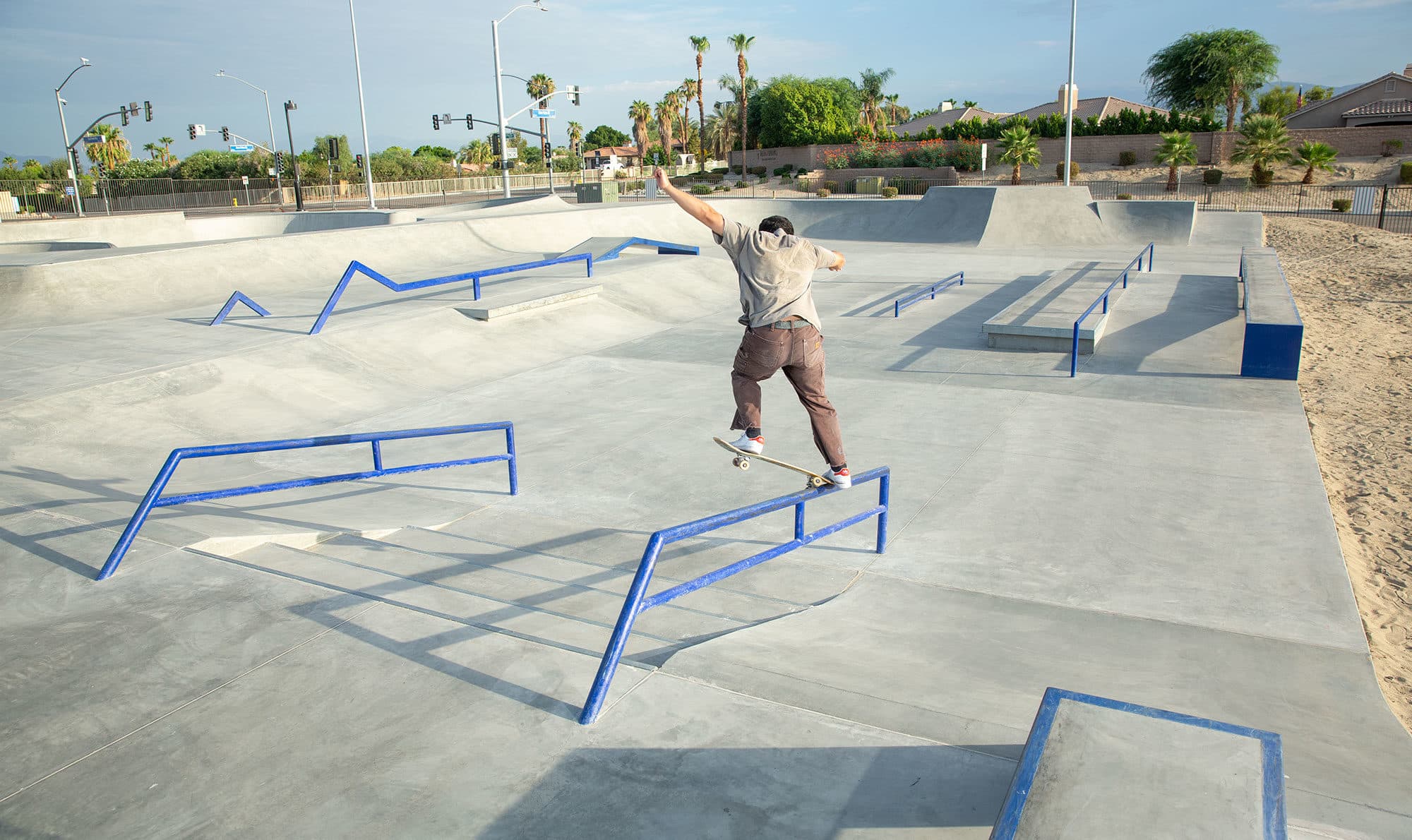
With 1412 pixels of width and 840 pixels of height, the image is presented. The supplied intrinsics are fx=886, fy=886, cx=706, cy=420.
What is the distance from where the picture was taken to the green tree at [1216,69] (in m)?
62.4

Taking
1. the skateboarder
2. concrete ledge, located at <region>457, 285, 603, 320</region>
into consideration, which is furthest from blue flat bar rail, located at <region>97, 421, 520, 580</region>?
concrete ledge, located at <region>457, 285, 603, 320</region>

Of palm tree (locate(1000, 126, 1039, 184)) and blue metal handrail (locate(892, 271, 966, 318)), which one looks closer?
blue metal handrail (locate(892, 271, 966, 318))

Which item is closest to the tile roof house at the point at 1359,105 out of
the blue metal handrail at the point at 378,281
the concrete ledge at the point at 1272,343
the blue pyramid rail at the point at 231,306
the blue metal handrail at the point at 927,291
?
the blue metal handrail at the point at 927,291

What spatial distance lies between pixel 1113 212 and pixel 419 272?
2055 centimetres

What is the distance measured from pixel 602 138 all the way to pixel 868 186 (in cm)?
10842

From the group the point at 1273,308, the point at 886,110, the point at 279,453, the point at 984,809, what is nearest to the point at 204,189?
the point at 279,453

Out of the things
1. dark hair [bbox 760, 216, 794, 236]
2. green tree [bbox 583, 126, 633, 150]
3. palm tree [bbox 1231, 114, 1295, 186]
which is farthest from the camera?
green tree [bbox 583, 126, 633, 150]

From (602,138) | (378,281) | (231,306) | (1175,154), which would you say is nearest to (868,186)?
(1175,154)

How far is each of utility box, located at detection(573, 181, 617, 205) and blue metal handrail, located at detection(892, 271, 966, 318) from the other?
18.0 m

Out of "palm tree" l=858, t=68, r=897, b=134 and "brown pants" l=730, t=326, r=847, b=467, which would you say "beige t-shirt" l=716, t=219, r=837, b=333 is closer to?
"brown pants" l=730, t=326, r=847, b=467

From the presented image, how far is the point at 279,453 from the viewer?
369 inches

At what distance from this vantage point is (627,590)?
595cm

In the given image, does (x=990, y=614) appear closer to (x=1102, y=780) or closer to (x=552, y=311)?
(x=1102, y=780)

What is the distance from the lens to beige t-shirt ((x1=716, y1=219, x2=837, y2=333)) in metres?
5.19
